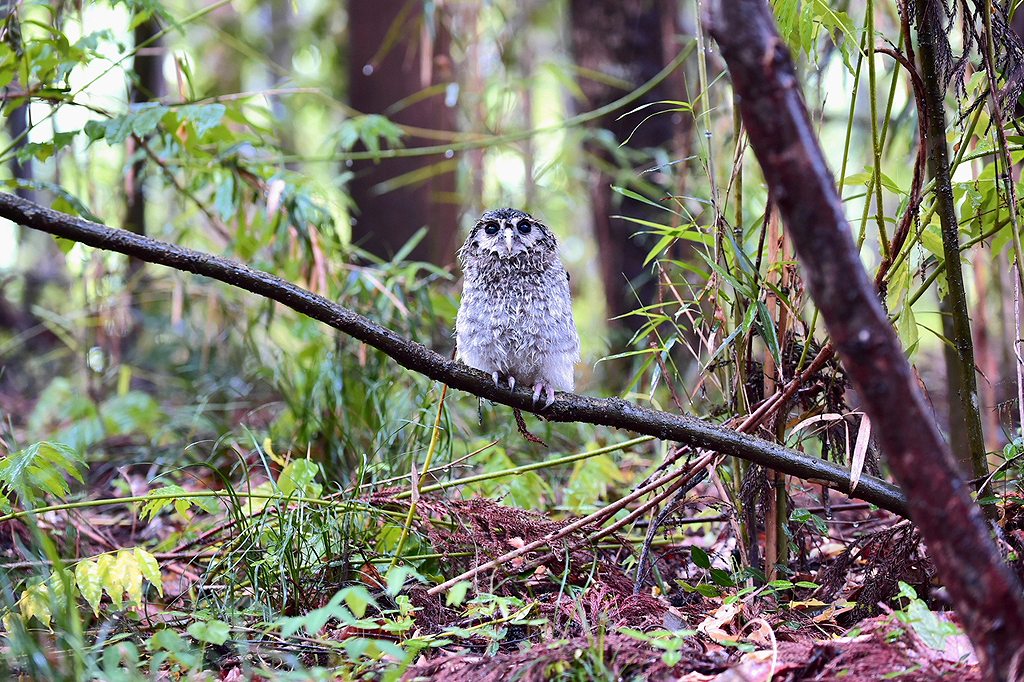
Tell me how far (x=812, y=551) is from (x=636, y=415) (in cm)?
128

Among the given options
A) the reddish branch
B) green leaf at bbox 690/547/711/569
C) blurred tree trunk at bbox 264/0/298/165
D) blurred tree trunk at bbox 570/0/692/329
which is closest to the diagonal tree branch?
green leaf at bbox 690/547/711/569

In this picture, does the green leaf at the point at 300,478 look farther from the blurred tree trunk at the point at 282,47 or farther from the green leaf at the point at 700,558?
the blurred tree trunk at the point at 282,47

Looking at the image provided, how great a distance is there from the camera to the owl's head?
3242 millimetres

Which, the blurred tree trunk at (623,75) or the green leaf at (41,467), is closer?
the green leaf at (41,467)

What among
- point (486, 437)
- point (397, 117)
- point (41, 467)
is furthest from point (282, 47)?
point (41, 467)

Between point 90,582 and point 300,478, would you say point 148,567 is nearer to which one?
point 90,582

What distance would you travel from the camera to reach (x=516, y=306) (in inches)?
124

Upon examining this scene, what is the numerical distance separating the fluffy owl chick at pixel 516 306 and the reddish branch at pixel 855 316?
5.19 feet

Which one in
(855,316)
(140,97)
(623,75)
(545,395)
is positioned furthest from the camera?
(140,97)

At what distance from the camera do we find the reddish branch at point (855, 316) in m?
1.53

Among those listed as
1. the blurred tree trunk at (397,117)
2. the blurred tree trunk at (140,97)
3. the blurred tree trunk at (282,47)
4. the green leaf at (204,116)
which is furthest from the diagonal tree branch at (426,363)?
the blurred tree trunk at (282,47)

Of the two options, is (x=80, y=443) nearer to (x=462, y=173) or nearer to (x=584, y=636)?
(x=462, y=173)

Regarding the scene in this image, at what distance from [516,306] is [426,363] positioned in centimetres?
84

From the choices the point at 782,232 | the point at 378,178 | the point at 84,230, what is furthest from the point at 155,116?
the point at 378,178
